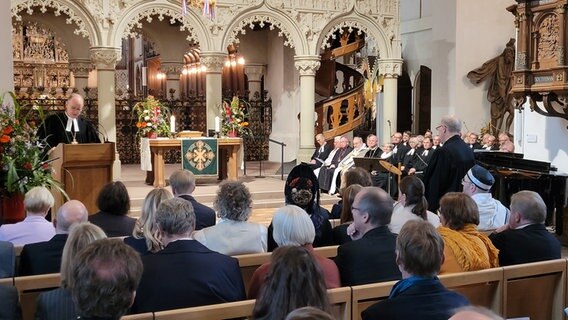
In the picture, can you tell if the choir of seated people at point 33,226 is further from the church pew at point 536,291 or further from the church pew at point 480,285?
the church pew at point 536,291

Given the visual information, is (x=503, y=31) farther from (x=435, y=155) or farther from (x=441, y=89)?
(x=435, y=155)

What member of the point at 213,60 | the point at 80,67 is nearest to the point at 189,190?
the point at 213,60

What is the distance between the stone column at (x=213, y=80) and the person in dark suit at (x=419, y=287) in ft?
34.1

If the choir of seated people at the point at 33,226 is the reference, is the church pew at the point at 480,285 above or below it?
below

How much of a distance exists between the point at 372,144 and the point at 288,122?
525cm

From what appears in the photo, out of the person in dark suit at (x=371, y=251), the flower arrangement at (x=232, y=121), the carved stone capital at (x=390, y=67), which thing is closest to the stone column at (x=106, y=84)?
the flower arrangement at (x=232, y=121)

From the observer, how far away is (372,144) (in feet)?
38.4

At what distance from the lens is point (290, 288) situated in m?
2.22

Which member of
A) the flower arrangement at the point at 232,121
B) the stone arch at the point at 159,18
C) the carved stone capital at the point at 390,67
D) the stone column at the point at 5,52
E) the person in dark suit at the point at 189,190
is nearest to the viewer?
the person in dark suit at the point at 189,190

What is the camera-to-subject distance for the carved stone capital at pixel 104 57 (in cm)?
1190

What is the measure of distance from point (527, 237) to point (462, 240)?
1.79ft

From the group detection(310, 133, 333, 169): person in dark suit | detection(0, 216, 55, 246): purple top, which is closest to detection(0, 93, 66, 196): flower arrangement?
detection(0, 216, 55, 246): purple top

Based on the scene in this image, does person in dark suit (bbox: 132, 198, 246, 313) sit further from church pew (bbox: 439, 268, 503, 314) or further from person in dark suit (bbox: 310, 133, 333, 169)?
person in dark suit (bbox: 310, 133, 333, 169)

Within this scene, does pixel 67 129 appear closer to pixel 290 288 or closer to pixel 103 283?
pixel 103 283
